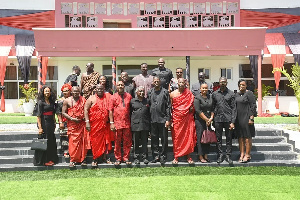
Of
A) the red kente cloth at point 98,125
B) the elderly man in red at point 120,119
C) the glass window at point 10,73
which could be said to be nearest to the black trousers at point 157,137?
the elderly man in red at point 120,119

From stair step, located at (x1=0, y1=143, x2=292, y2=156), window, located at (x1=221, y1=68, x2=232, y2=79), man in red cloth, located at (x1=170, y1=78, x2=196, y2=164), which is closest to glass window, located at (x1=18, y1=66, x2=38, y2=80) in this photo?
window, located at (x1=221, y1=68, x2=232, y2=79)

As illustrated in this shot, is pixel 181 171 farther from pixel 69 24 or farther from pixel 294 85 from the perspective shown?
pixel 69 24

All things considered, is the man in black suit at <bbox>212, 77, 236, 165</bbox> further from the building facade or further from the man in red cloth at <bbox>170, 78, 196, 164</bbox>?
the building facade

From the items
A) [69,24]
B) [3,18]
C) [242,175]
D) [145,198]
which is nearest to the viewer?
[145,198]

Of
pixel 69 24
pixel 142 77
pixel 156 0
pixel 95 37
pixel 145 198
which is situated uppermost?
pixel 156 0

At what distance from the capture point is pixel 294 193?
4859 mm

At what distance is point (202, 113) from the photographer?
21.0ft

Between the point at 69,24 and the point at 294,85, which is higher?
the point at 69,24

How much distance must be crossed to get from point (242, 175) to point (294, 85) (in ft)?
21.9

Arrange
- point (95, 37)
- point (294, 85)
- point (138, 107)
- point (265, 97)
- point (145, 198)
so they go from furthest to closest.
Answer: point (265, 97) → point (95, 37) → point (294, 85) → point (138, 107) → point (145, 198)

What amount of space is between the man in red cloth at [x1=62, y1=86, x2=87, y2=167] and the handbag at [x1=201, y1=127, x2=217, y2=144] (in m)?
2.34

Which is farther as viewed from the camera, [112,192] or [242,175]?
[242,175]

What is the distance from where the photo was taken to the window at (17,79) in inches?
676

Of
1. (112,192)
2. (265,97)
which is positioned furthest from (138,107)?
(265,97)
